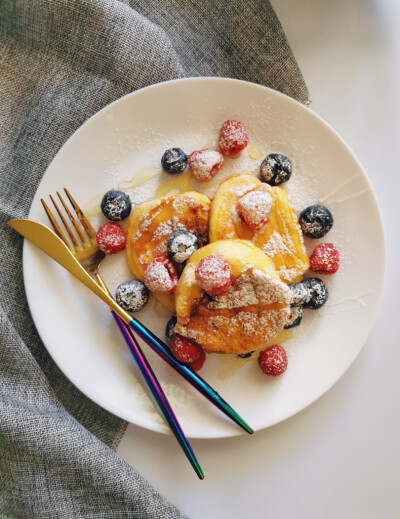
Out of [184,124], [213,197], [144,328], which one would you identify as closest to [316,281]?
[213,197]

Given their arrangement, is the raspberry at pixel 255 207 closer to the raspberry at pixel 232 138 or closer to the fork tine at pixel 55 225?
the raspberry at pixel 232 138

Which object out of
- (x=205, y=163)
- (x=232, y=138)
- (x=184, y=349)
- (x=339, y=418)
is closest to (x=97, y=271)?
(x=184, y=349)

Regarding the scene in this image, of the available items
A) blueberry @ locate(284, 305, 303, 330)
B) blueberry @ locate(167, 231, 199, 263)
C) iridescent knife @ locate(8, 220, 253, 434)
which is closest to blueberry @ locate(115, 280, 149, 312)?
iridescent knife @ locate(8, 220, 253, 434)

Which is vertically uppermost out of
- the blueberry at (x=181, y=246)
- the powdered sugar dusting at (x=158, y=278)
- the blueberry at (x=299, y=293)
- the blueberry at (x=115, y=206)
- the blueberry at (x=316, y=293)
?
the blueberry at (x=316, y=293)

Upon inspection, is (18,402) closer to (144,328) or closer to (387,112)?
(144,328)

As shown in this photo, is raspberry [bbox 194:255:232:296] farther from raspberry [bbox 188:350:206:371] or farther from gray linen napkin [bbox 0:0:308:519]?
gray linen napkin [bbox 0:0:308:519]

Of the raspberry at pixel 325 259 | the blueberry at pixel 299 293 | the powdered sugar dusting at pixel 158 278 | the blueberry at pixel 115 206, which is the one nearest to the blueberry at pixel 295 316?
the blueberry at pixel 299 293
